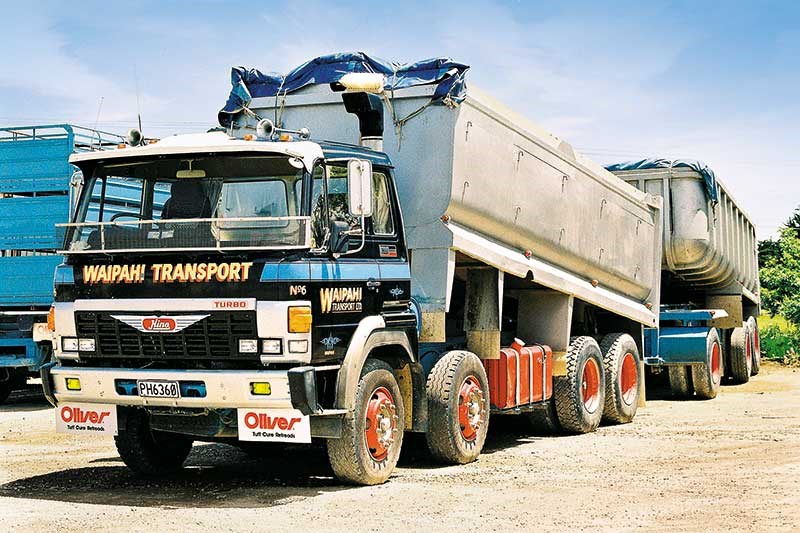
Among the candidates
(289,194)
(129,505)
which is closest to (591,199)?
(289,194)

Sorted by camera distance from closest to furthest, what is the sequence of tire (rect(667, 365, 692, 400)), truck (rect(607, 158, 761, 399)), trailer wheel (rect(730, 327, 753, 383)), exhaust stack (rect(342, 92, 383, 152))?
1. exhaust stack (rect(342, 92, 383, 152))
2. truck (rect(607, 158, 761, 399))
3. tire (rect(667, 365, 692, 400))
4. trailer wheel (rect(730, 327, 753, 383))

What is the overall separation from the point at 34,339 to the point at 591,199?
7543 mm

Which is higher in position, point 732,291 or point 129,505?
point 732,291

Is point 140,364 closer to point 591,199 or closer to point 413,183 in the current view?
point 413,183

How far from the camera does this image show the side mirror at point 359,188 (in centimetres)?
844

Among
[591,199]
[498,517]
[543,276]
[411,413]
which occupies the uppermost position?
[591,199]

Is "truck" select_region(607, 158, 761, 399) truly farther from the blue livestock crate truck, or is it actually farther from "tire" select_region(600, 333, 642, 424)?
the blue livestock crate truck

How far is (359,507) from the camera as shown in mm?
8000

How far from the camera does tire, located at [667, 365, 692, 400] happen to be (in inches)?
693

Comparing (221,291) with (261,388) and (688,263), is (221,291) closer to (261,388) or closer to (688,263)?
(261,388)

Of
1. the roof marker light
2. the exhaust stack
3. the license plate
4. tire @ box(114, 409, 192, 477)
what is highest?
the roof marker light

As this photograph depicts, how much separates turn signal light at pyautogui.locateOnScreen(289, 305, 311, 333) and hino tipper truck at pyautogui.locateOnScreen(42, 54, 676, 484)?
0.02 m

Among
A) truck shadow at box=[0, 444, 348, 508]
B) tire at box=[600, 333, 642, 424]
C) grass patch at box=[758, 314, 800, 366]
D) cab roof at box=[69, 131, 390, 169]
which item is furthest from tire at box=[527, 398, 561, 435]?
grass patch at box=[758, 314, 800, 366]

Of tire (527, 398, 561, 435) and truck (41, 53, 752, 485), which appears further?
tire (527, 398, 561, 435)
